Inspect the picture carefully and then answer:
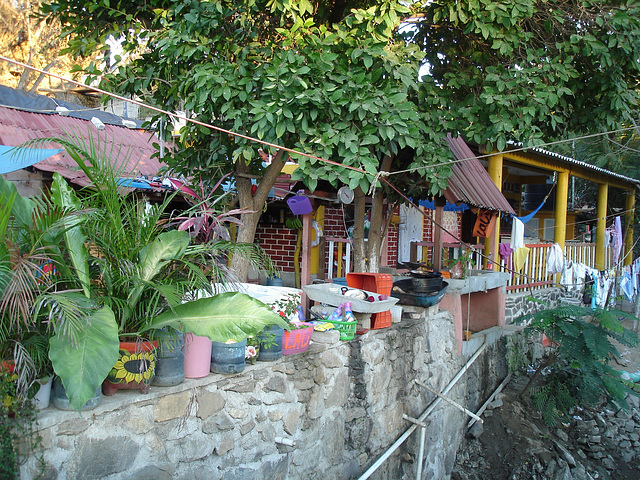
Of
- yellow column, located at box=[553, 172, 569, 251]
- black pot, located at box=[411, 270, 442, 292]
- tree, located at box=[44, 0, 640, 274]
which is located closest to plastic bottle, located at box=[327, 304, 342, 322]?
tree, located at box=[44, 0, 640, 274]

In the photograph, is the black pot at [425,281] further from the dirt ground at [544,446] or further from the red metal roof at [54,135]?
the red metal roof at [54,135]

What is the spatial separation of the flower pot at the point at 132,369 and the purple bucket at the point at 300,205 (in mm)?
3407

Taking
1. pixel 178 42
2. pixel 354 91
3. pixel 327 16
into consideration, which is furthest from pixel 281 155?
pixel 327 16

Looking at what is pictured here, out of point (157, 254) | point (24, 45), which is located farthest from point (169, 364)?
point (24, 45)

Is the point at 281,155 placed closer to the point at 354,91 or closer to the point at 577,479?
the point at 354,91

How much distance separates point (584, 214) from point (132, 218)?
63.0 feet

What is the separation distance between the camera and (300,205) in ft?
21.3

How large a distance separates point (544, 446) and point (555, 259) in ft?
17.5

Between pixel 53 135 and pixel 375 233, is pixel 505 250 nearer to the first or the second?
pixel 375 233

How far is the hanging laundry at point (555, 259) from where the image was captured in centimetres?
1217

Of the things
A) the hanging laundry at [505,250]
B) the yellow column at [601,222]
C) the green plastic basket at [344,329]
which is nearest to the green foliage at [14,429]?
the green plastic basket at [344,329]

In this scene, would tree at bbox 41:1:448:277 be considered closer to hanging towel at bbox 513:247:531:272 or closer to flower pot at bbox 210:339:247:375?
flower pot at bbox 210:339:247:375

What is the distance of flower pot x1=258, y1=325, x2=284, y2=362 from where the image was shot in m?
4.26

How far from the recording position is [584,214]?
19297 millimetres
